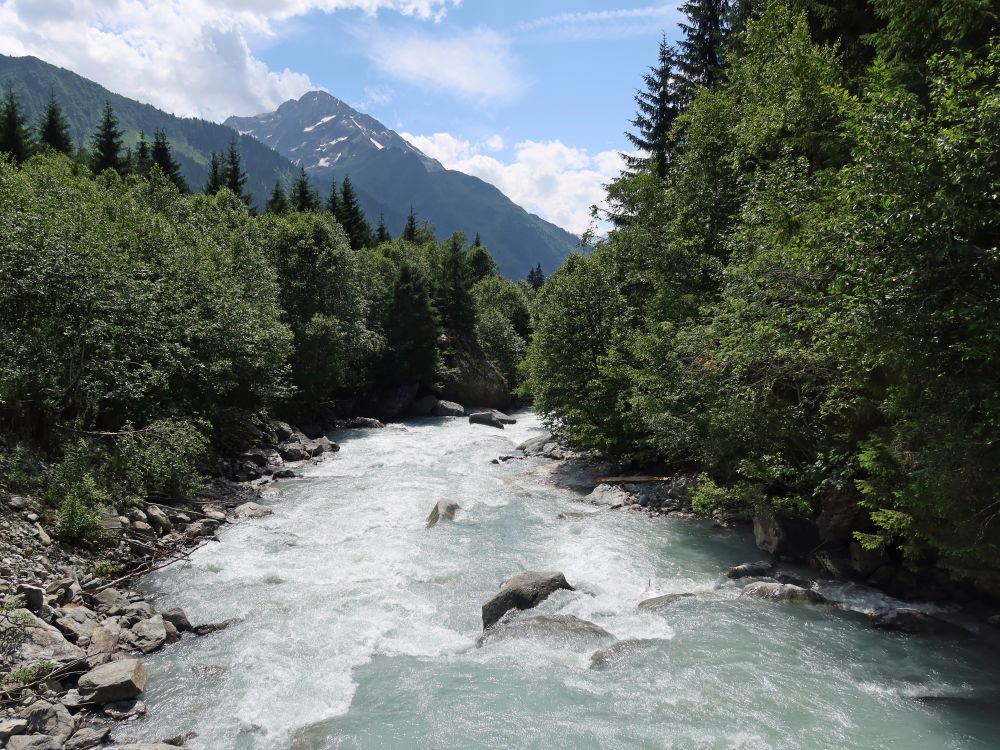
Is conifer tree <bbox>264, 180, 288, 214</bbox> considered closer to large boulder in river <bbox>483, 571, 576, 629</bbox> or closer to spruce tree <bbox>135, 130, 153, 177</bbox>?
spruce tree <bbox>135, 130, 153, 177</bbox>

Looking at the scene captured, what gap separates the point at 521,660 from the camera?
32.2ft

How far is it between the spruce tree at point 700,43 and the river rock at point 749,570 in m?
27.1

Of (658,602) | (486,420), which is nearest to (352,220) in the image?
(486,420)

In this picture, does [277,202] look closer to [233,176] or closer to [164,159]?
[233,176]

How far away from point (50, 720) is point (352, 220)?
2456 inches

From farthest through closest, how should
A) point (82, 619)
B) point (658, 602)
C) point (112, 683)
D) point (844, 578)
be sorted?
point (844, 578) → point (658, 602) → point (82, 619) → point (112, 683)

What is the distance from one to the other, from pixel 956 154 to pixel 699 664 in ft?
27.0

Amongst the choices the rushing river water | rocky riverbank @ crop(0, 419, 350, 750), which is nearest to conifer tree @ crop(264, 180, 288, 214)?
rocky riverbank @ crop(0, 419, 350, 750)

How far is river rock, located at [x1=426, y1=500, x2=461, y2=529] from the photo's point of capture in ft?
56.6

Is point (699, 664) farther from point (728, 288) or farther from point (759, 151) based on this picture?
point (759, 151)

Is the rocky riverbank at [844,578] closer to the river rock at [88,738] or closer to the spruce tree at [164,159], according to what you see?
the river rock at [88,738]

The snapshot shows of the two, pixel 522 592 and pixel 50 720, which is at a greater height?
pixel 522 592

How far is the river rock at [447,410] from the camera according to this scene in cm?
4303

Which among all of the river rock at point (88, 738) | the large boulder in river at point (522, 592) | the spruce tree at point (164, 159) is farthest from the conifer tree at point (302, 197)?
the river rock at point (88, 738)
